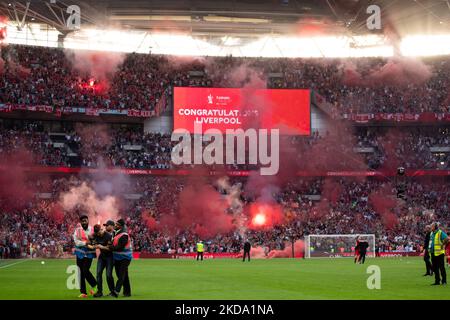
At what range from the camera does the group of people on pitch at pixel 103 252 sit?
19172mm

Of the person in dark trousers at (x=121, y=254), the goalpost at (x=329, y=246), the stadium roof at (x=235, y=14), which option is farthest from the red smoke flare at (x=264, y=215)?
the person in dark trousers at (x=121, y=254)

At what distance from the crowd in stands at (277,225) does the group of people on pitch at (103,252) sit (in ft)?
119

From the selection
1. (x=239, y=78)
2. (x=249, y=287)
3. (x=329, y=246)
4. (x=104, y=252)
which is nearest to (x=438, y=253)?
(x=249, y=287)

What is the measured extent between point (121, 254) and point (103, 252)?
1.70 ft

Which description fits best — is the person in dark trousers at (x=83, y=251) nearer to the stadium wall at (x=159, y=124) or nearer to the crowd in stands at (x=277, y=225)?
the crowd in stands at (x=277, y=225)

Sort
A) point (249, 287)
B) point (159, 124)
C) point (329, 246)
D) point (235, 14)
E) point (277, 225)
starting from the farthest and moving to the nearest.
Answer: point (159, 124) → point (235, 14) → point (277, 225) → point (329, 246) → point (249, 287)

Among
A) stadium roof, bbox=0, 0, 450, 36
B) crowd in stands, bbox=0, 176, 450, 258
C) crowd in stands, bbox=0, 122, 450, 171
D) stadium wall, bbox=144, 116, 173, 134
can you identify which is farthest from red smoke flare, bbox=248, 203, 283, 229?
stadium roof, bbox=0, 0, 450, 36

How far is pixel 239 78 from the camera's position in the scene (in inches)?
2798

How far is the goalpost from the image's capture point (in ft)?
183

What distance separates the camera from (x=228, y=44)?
75.4 metres

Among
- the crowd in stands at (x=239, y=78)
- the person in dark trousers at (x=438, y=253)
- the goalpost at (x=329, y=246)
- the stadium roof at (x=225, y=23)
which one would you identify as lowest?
the goalpost at (x=329, y=246)

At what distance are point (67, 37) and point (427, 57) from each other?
38303 millimetres

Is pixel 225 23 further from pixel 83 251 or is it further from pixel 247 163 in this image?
pixel 83 251

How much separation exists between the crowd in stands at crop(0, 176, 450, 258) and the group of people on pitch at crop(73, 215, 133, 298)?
36243 mm
